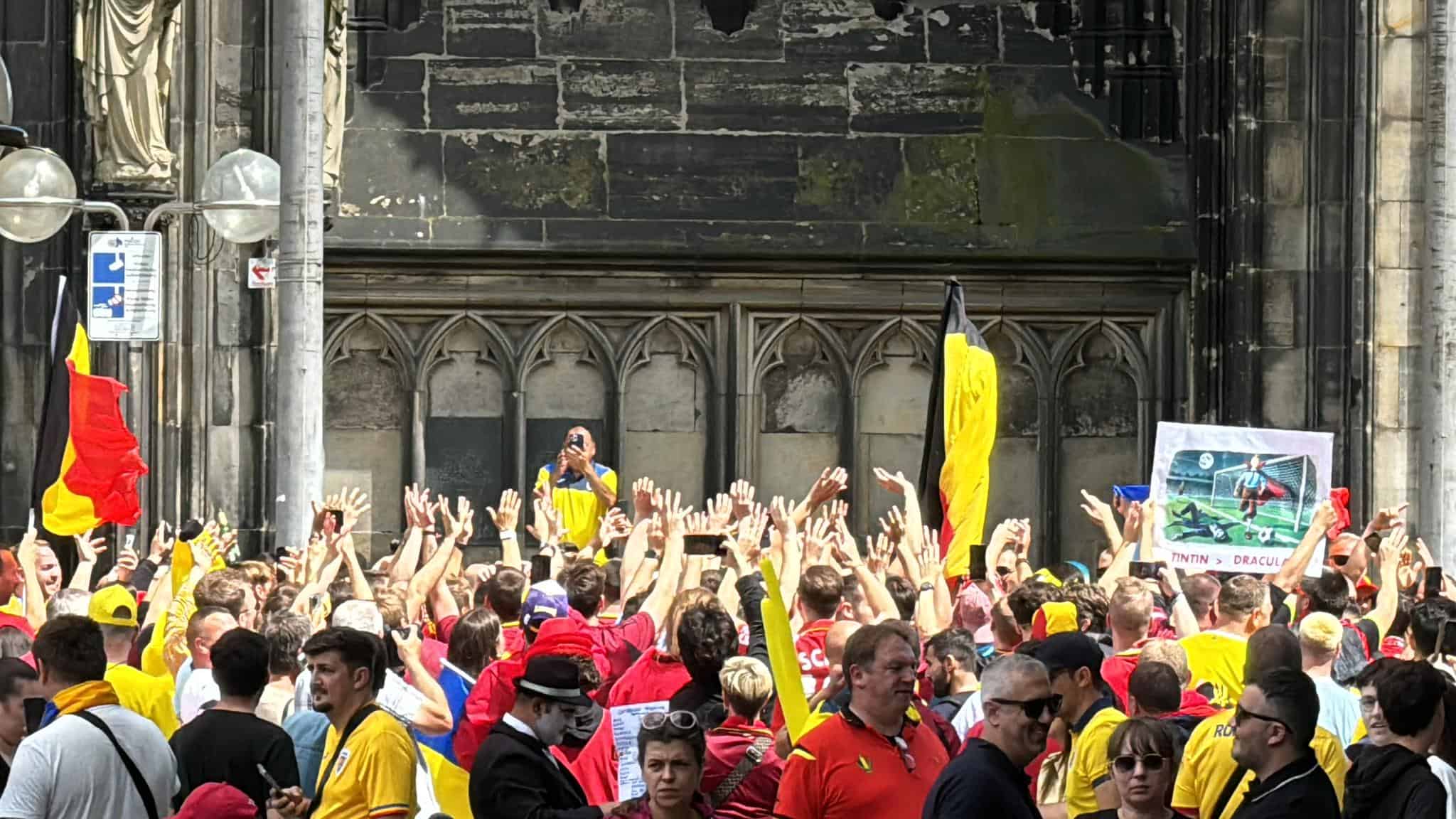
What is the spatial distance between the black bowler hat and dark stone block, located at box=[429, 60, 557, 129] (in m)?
13.7

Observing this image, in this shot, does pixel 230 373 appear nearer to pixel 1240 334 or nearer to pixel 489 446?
pixel 489 446

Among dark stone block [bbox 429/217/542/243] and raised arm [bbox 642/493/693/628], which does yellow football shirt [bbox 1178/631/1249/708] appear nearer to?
raised arm [bbox 642/493/693/628]

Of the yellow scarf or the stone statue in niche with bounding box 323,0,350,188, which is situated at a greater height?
the stone statue in niche with bounding box 323,0,350,188

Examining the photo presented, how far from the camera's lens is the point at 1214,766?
25.5 feet

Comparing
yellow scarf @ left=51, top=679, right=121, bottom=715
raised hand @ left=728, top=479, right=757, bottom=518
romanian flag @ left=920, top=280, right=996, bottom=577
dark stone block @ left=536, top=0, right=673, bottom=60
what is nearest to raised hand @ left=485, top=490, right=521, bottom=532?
raised hand @ left=728, top=479, right=757, bottom=518

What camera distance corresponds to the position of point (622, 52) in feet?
69.3

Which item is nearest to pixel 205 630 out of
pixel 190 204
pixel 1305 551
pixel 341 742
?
pixel 341 742

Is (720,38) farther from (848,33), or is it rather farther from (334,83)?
(334,83)

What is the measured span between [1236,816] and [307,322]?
787 centimetres

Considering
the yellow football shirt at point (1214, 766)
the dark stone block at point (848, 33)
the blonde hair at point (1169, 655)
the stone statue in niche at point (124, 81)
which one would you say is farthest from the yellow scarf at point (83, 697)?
the dark stone block at point (848, 33)

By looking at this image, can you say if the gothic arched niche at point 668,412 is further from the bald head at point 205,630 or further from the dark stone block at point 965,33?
the bald head at point 205,630

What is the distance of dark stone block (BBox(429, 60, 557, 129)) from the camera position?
68.4 ft

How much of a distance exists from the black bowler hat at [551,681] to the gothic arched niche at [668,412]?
1334 cm

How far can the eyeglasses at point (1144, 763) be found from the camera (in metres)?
7.23
